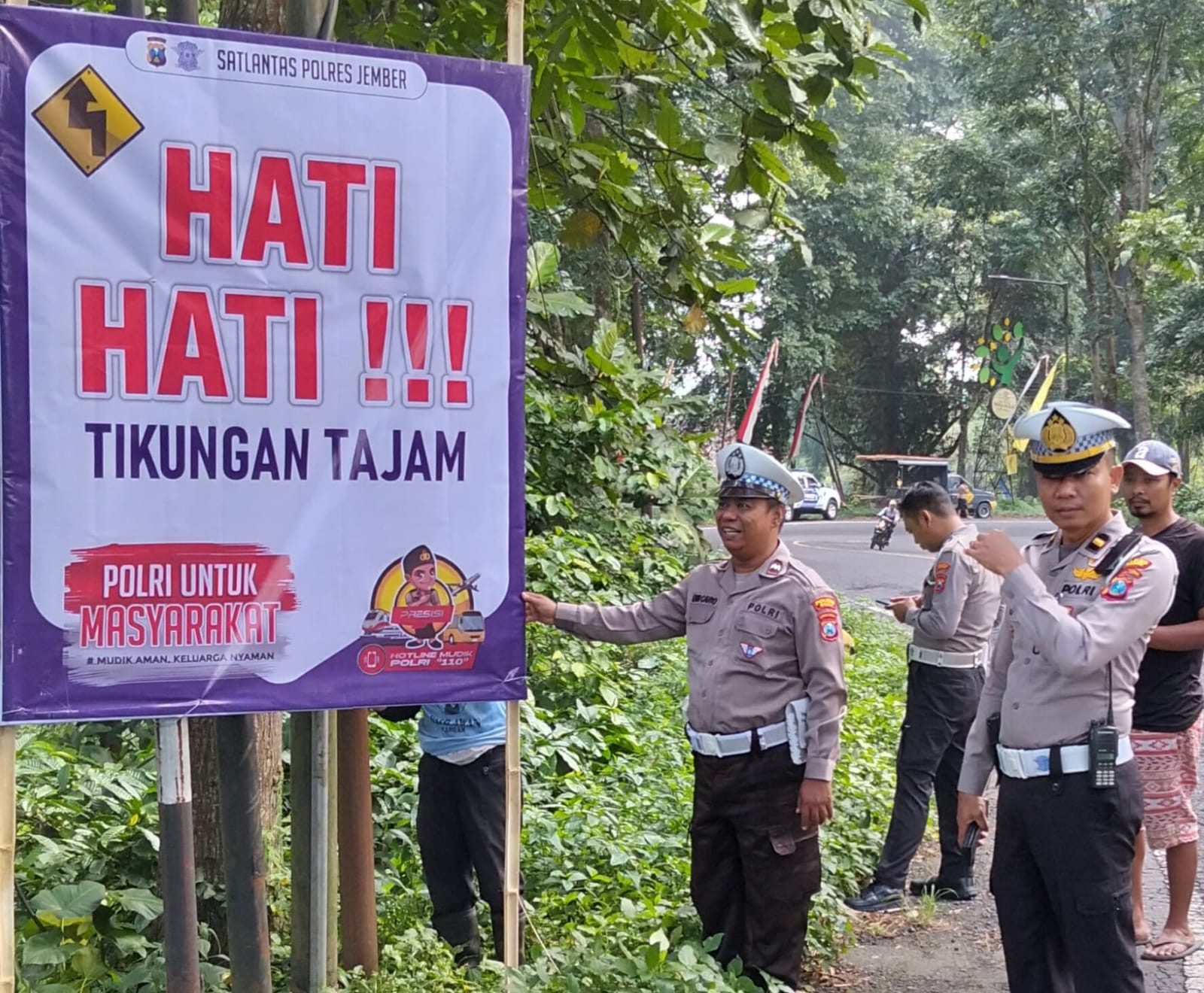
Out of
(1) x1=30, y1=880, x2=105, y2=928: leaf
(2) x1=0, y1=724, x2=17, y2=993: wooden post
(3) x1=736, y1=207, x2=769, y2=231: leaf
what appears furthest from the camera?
(3) x1=736, y1=207, x2=769, y2=231: leaf

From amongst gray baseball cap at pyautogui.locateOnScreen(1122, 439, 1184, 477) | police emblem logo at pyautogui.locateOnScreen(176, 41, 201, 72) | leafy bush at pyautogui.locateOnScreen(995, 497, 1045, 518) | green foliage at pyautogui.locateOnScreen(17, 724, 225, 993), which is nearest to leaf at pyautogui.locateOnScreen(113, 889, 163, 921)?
green foliage at pyautogui.locateOnScreen(17, 724, 225, 993)

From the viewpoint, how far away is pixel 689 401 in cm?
833

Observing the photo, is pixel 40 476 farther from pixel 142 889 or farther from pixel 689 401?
pixel 689 401

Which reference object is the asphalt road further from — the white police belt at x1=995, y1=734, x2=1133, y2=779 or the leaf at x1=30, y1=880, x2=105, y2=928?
the leaf at x1=30, y1=880, x2=105, y2=928

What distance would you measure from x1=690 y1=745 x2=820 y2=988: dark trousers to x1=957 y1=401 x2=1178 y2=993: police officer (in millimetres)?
586

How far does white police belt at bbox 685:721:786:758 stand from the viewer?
358cm

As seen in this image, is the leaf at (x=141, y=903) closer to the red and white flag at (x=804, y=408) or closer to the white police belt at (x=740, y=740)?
the white police belt at (x=740, y=740)

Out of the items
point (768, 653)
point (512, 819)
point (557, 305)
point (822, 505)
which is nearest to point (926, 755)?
point (768, 653)

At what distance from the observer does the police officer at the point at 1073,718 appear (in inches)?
118

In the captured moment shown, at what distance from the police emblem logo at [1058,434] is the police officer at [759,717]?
31.5 inches

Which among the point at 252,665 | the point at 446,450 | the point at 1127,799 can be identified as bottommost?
the point at 1127,799

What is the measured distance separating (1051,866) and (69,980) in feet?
8.54

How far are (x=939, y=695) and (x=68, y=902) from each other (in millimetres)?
3353

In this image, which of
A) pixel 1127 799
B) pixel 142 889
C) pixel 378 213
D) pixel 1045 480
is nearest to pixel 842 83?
pixel 1045 480
